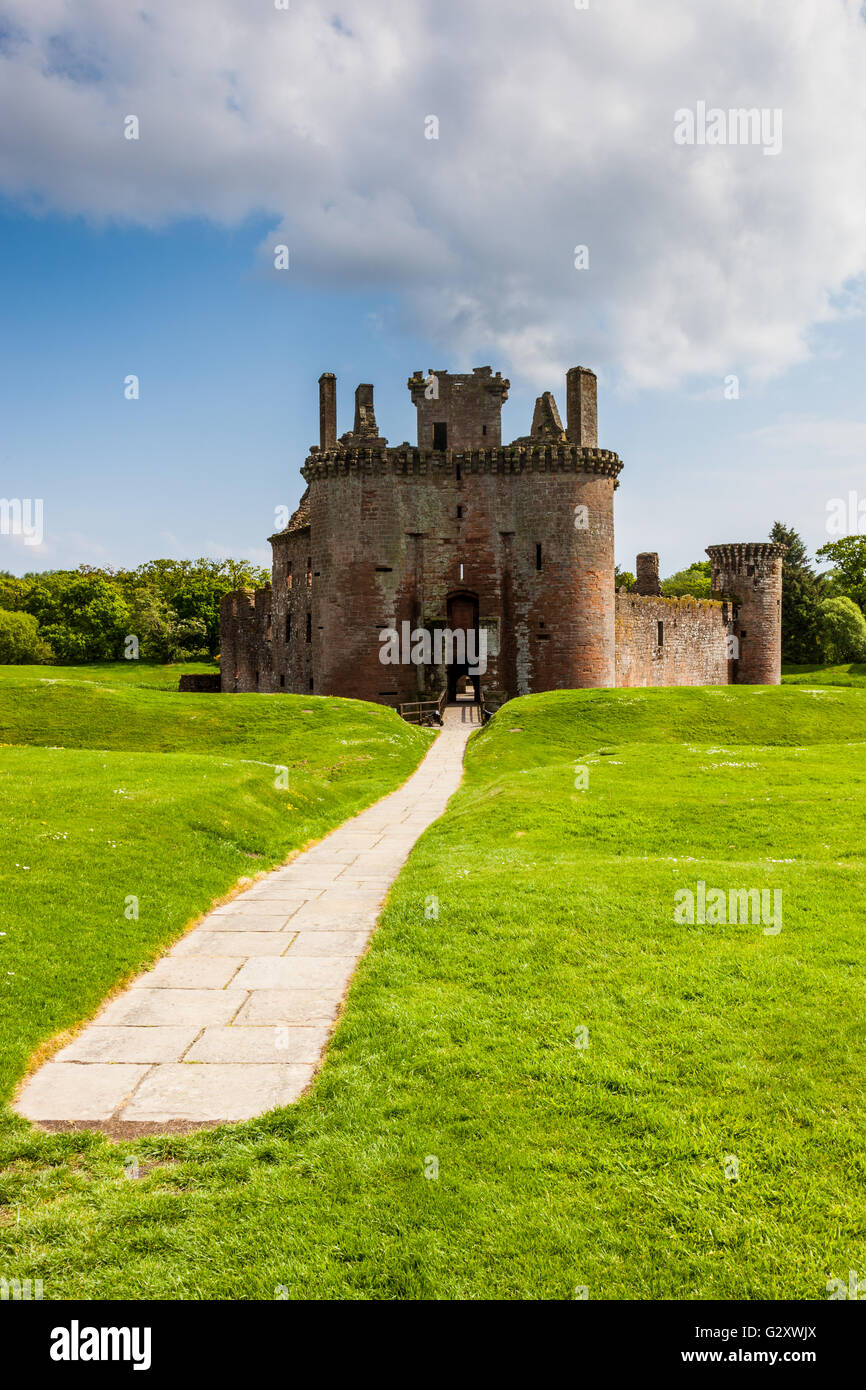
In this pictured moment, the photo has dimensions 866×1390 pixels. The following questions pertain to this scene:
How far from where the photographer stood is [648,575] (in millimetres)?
63625

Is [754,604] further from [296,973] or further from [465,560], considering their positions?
[296,973]

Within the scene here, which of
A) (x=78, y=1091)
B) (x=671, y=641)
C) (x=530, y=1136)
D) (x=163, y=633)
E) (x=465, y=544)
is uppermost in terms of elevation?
(x=465, y=544)

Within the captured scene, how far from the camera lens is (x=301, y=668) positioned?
5125 centimetres

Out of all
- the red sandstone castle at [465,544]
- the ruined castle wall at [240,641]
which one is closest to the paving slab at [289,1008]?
the red sandstone castle at [465,544]

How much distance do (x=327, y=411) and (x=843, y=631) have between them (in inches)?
2170

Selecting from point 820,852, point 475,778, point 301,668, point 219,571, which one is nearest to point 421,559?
point 301,668

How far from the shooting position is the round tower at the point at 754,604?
6356 centimetres

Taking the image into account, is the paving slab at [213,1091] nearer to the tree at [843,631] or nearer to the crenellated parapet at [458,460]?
the crenellated parapet at [458,460]

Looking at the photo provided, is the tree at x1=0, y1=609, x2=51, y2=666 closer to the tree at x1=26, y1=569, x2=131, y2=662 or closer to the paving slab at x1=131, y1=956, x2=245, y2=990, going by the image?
the tree at x1=26, y1=569, x2=131, y2=662

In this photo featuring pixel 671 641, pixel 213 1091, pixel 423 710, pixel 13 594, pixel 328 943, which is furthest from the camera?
pixel 13 594

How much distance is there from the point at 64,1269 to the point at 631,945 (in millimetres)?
5893

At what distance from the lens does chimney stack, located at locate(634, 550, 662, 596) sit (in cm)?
6306

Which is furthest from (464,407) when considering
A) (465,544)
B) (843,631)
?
(843,631)

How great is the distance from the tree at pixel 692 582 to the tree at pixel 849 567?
41.6ft
